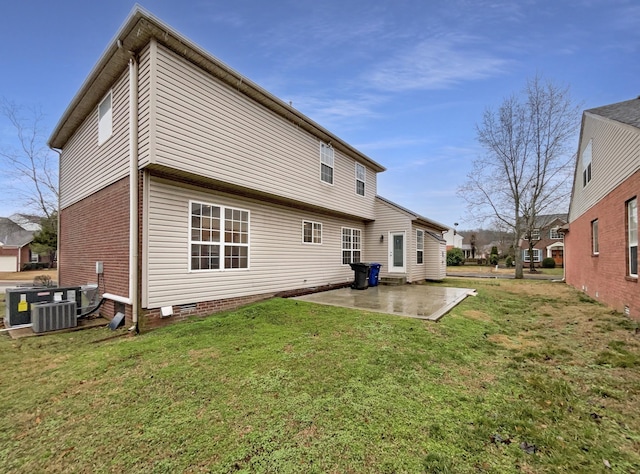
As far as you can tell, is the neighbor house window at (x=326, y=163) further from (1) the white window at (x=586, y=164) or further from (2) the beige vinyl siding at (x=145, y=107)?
(1) the white window at (x=586, y=164)

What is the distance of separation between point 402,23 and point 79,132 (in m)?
11.8

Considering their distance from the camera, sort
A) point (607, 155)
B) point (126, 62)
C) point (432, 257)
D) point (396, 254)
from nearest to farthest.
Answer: point (126, 62) < point (607, 155) < point (396, 254) < point (432, 257)

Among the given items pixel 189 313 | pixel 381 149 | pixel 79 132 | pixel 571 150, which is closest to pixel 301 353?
pixel 189 313

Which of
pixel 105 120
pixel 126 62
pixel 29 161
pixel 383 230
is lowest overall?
pixel 383 230

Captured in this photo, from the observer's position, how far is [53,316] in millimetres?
6270

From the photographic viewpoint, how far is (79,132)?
31.2ft

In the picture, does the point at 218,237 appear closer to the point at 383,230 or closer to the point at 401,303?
A: the point at 401,303

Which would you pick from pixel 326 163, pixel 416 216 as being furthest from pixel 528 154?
pixel 326 163

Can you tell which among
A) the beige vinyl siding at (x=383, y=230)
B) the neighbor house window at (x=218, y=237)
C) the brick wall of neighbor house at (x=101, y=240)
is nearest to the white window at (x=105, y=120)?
the brick wall of neighbor house at (x=101, y=240)

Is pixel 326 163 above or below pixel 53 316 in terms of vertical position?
above

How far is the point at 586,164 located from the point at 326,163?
10252 millimetres

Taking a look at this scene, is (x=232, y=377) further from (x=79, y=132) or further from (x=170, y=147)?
(x=79, y=132)

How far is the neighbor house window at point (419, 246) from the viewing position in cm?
1504

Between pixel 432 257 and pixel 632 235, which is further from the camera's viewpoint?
pixel 432 257
